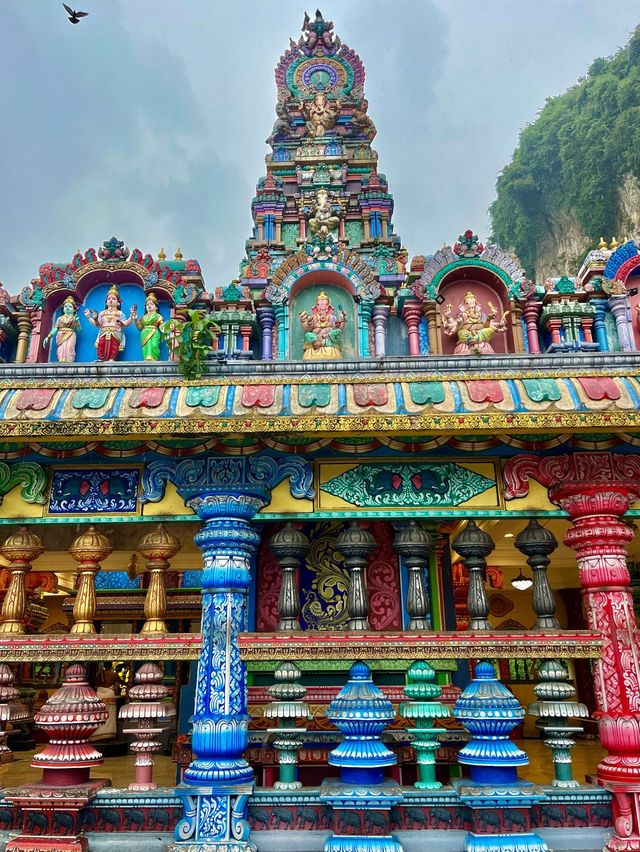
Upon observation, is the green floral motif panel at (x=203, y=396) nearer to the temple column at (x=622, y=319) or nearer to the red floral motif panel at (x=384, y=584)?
the red floral motif panel at (x=384, y=584)

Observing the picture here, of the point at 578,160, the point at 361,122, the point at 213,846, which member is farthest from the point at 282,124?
the point at 578,160

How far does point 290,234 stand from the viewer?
12.0 m

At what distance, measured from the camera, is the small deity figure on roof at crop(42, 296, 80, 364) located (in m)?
10.2

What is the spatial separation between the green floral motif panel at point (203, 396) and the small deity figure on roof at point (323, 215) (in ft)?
21.4

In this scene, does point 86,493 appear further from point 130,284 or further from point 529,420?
point 130,284

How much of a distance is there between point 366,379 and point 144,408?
6.44ft

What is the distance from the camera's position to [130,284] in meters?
10.9

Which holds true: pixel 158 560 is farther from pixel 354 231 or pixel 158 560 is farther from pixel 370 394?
pixel 354 231

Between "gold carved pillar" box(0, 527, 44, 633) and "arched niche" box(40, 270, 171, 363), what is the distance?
16.1ft

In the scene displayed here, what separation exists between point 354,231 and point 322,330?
2955 millimetres

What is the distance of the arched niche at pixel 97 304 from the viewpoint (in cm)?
1051

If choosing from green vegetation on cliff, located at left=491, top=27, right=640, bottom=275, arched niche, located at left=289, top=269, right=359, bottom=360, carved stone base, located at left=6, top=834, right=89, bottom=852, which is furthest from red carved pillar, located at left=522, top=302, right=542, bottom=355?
green vegetation on cliff, located at left=491, top=27, right=640, bottom=275

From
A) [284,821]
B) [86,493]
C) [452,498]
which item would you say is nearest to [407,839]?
[284,821]

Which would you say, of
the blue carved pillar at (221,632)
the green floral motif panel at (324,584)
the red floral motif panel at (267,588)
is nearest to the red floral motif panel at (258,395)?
the blue carved pillar at (221,632)
